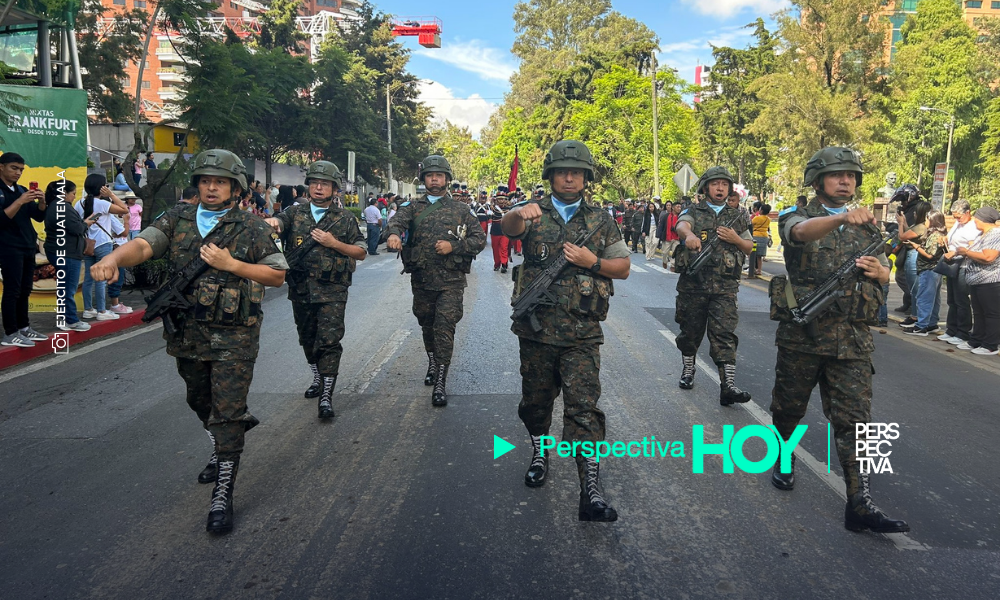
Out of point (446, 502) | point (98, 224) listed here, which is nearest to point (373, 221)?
point (98, 224)

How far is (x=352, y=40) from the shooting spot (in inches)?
2104

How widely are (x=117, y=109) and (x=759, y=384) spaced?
90.6ft

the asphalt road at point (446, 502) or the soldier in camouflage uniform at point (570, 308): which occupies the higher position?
the soldier in camouflage uniform at point (570, 308)

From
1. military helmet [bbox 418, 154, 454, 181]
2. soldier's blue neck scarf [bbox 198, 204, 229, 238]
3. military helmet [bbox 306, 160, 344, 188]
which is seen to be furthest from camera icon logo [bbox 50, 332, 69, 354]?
soldier's blue neck scarf [bbox 198, 204, 229, 238]

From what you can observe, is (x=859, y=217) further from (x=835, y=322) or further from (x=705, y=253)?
(x=705, y=253)

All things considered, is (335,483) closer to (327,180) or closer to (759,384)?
(327,180)

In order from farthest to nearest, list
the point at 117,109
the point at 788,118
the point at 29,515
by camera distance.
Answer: the point at 788,118 → the point at 117,109 → the point at 29,515

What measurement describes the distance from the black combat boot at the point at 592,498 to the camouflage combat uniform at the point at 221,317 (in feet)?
6.26

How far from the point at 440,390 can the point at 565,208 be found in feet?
7.92

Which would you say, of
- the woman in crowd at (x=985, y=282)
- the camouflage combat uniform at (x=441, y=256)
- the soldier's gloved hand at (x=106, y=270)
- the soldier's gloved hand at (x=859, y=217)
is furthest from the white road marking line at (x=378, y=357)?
the woman in crowd at (x=985, y=282)

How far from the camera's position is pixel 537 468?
423 centimetres

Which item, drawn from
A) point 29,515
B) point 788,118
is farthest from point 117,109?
point 788,118

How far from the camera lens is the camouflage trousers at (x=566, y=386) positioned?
3.86 m

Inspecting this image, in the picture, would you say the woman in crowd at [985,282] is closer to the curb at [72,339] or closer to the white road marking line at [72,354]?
the curb at [72,339]
